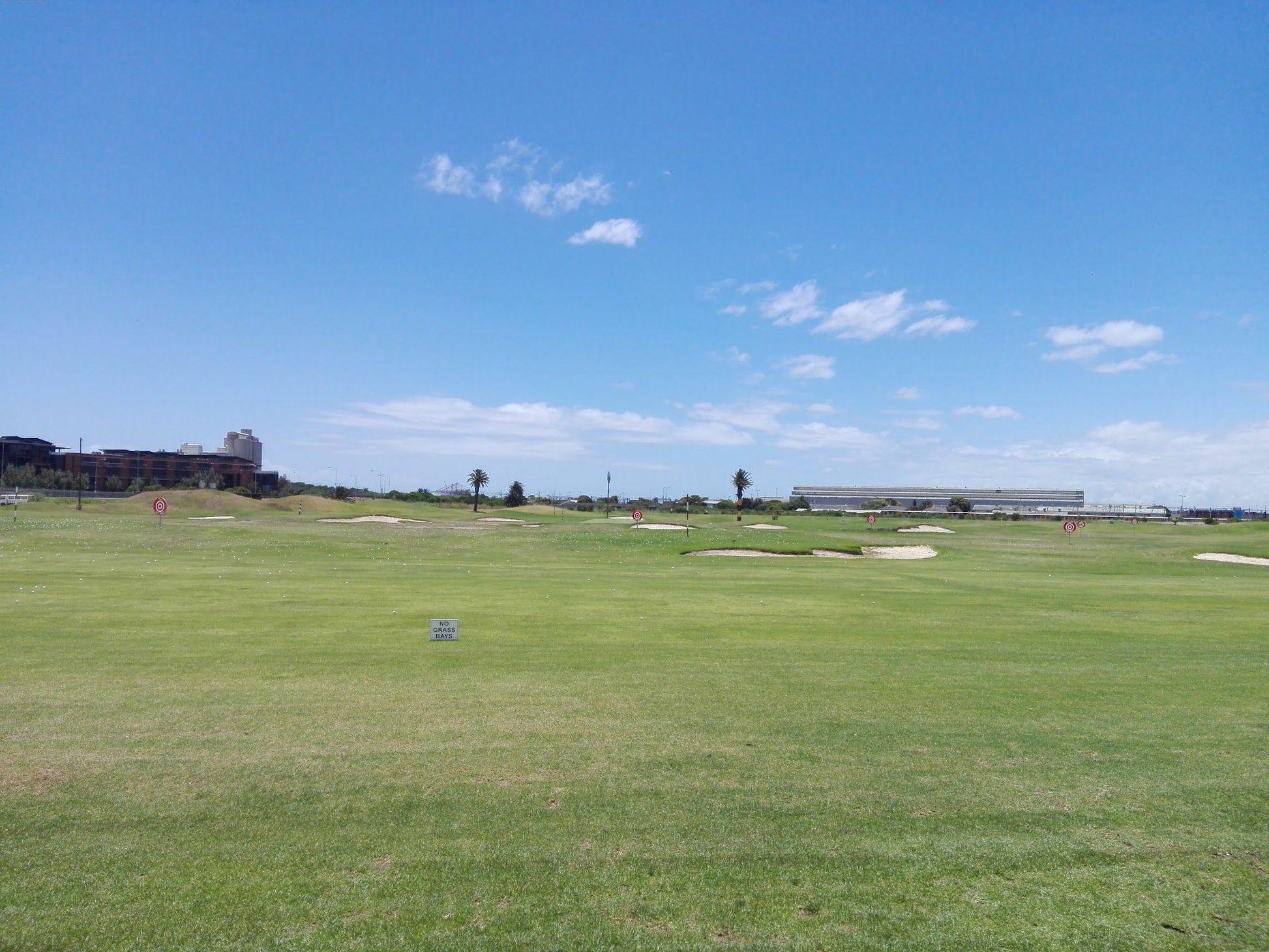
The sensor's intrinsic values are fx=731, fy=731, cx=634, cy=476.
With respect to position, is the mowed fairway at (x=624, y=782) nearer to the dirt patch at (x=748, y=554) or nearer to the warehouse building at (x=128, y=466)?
the dirt patch at (x=748, y=554)

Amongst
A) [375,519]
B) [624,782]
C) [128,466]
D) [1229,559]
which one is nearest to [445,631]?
[624,782]

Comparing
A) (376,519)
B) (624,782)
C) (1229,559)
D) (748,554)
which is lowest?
(748,554)

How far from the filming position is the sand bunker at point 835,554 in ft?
140

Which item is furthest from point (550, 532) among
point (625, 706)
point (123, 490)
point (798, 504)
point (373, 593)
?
point (798, 504)

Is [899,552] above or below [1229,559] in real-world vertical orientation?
below

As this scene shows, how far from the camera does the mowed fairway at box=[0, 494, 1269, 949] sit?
4.75 metres

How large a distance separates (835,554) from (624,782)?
40.1 metres

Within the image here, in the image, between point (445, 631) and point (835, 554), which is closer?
point (445, 631)

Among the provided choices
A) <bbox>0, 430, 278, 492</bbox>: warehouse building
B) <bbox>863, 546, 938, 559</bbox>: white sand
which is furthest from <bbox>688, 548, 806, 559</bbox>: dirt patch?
<bbox>0, 430, 278, 492</bbox>: warehouse building

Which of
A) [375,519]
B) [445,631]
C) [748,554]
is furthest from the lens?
[375,519]

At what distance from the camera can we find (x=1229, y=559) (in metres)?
43.5

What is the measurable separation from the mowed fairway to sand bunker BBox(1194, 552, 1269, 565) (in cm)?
3260

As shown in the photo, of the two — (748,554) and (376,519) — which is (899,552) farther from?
(376,519)

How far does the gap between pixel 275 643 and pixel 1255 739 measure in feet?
47.2
